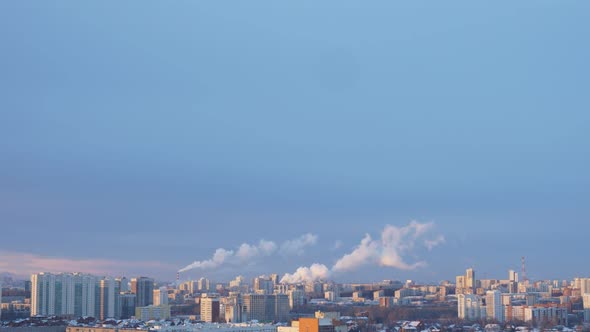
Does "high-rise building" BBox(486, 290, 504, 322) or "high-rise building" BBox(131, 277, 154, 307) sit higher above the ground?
"high-rise building" BBox(131, 277, 154, 307)

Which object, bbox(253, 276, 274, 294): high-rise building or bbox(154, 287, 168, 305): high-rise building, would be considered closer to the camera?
bbox(154, 287, 168, 305): high-rise building

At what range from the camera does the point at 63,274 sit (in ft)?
104

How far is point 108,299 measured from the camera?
32094mm

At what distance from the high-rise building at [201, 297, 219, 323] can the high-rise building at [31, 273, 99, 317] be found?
387cm

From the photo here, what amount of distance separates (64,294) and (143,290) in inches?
173

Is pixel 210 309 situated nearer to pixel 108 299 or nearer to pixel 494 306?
pixel 108 299

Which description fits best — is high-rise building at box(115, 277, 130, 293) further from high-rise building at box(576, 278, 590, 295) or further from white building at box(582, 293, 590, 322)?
high-rise building at box(576, 278, 590, 295)

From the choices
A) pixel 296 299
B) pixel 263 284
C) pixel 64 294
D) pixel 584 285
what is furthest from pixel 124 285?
pixel 584 285

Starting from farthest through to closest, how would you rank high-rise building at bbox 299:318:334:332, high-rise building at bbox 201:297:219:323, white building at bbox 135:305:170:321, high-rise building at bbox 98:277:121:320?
high-rise building at bbox 98:277:121:320, high-rise building at bbox 201:297:219:323, white building at bbox 135:305:170:321, high-rise building at bbox 299:318:334:332

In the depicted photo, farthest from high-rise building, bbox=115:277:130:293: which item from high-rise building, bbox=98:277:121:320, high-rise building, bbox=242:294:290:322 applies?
high-rise building, bbox=242:294:290:322

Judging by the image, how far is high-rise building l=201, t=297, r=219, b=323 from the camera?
31.5 metres

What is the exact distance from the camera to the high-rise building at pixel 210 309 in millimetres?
31453

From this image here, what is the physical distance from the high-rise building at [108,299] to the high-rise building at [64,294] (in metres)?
0.20

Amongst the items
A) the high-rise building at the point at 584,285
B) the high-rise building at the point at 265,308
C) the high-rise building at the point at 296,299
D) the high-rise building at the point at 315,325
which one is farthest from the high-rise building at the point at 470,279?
the high-rise building at the point at 315,325
